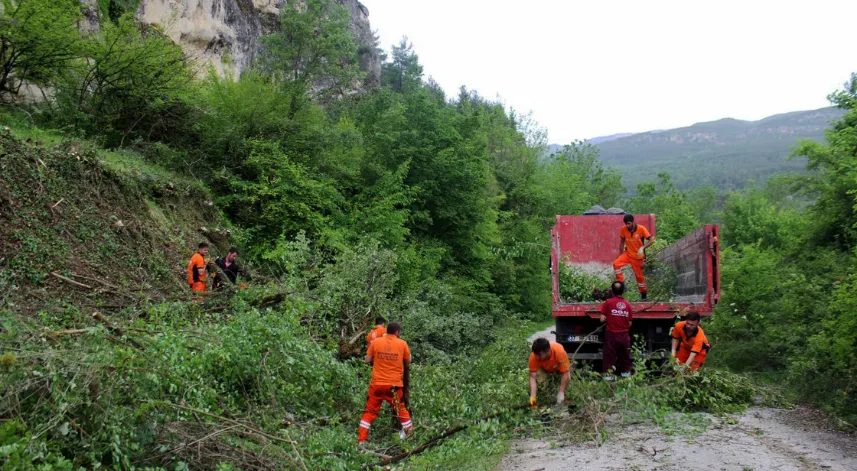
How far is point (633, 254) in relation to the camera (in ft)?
32.7

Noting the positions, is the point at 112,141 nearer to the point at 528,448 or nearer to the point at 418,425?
the point at 418,425

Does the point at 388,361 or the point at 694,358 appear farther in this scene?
the point at 694,358

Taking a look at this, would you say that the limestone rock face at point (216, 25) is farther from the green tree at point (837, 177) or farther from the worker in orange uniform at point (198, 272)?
the green tree at point (837, 177)

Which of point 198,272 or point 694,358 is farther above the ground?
point 198,272

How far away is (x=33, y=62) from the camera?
12.8 metres

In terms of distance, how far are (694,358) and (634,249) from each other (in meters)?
2.74

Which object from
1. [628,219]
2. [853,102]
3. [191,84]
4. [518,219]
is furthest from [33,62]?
[518,219]

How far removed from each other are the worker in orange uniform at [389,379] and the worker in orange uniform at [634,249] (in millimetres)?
4437

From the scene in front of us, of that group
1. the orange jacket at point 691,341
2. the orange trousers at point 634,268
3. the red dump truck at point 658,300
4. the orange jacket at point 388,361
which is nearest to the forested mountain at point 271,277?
the orange jacket at point 691,341

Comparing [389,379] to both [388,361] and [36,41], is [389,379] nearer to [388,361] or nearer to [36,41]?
[388,361]

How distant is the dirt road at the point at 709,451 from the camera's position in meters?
5.17

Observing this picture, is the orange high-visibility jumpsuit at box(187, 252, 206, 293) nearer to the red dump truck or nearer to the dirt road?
the red dump truck

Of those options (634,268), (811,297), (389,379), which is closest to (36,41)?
(389,379)

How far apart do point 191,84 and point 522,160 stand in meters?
22.2
